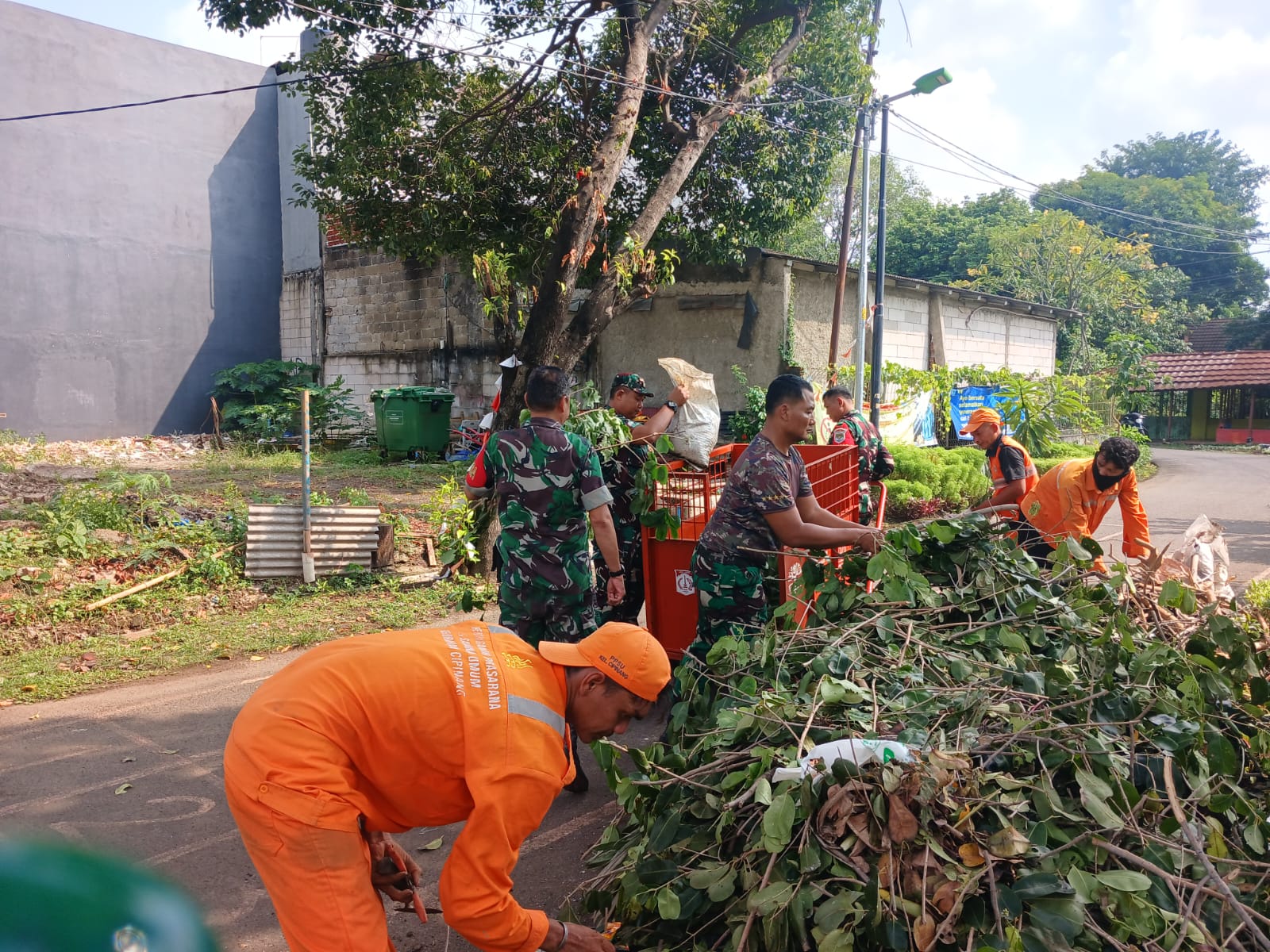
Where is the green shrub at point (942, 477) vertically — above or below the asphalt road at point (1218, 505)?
above

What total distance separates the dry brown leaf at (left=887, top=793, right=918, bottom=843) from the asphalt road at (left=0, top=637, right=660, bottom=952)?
152 cm

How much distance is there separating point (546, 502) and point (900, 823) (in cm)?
222

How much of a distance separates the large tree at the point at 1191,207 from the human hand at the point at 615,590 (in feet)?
134

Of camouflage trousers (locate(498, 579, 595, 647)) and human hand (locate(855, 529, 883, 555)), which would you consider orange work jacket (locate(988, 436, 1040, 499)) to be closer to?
human hand (locate(855, 529, 883, 555))

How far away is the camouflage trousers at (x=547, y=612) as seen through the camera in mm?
4113

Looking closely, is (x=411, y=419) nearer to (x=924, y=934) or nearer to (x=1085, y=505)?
(x=1085, y=505)

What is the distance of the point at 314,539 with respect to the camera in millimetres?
8031

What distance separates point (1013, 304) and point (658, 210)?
46.0ft

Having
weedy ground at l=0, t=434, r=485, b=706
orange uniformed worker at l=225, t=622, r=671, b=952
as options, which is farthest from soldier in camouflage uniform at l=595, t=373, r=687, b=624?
orange uniformed worker at l=225, t=622, r=671, b=952

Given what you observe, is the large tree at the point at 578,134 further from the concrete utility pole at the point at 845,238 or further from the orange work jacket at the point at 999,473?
the orange work jacket at the point at 999,473

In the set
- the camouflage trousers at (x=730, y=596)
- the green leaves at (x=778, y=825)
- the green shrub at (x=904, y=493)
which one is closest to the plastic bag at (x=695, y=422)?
the camouflage trousers at (x=730, y=596)

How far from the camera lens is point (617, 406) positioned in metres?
5.34

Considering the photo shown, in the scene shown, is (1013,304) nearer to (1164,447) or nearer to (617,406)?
(1164,447)

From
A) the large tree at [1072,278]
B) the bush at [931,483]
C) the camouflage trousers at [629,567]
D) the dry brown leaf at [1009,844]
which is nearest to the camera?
the dry brown leaf at [1009,844]
